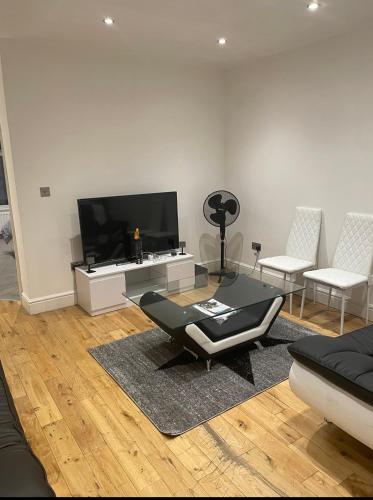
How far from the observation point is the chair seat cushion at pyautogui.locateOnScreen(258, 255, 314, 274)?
11.7ft

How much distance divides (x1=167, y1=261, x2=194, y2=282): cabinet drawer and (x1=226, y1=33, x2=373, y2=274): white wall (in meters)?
0.91

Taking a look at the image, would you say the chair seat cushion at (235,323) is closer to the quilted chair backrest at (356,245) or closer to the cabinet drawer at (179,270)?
the quilted chair backrest at (356,245)

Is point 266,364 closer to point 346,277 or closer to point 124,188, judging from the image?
point 346,277

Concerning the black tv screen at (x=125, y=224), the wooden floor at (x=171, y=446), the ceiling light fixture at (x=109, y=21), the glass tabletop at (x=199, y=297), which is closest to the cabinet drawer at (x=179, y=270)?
the black tv screen at (x=125, y=224)

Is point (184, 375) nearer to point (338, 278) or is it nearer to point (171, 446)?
point (171, 446)

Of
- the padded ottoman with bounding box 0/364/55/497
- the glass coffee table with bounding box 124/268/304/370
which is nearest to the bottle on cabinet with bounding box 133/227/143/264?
the glass coffee table with bounding box 124/268/304/370

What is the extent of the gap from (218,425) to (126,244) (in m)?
2.28

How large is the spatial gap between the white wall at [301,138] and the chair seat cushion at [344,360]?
1693 millimetres

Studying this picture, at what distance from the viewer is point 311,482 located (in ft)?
5.77

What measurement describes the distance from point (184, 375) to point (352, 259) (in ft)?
6.17

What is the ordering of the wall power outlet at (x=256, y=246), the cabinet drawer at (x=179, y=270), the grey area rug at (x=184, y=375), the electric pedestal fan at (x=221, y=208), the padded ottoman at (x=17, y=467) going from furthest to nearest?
the wall power outlet at (x=256, y=246) → the electric pedestal fan at (x=221, y=208) → the cabinet drawer at (x=179, y=270) → the grey area rug at (x=184, y=375) → the padded ottoman at (x=17, y=467)

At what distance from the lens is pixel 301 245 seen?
3.88 meters

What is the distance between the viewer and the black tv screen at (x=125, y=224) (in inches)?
148

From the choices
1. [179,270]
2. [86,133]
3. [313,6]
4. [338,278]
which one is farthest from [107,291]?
[313,6]
